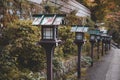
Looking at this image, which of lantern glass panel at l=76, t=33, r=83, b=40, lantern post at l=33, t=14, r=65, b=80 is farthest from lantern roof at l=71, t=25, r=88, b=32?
lantern post at l=33, t=14, r=65, b=80

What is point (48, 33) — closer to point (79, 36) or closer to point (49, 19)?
point (49, 19)

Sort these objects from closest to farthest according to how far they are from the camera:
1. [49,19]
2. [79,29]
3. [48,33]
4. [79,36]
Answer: [49,19], [48,33], [79,29], [79,36]

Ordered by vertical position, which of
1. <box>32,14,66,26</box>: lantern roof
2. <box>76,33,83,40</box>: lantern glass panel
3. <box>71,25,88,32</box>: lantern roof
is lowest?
<box>76,33,83,40</box>: lantern glass panel

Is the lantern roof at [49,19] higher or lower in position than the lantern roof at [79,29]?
higher

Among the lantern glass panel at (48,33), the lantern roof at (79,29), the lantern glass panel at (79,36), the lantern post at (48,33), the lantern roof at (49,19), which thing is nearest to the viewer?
the lantern roof at (49,19)

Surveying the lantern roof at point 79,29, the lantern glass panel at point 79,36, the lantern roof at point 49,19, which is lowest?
the lantern glass panel at point 79,36

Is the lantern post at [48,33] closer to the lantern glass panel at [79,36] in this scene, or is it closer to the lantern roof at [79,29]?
the lantern roof at [79,29]

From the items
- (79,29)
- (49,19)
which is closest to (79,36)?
(79,29)

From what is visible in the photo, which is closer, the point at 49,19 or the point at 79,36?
the point at 49,19

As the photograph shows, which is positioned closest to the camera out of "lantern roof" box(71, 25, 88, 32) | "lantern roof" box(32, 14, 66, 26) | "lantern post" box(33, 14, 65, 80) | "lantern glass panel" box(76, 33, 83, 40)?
"lantern roof" box(32, 14, 66, 26)

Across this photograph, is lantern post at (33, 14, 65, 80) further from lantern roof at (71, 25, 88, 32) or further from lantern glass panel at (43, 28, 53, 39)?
lantern roof at (71, 25, 88, 32)

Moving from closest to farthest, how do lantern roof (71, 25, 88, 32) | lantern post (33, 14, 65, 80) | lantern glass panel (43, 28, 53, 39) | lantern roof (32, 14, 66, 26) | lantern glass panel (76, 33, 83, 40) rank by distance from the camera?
lantern roof (32, 14, 66, 26) → lantern post (33, 14, 65, 80) → lantern glass panel (43, 28, 53, 39) → lantern roof (71, 25, 88, 32) → lantern glass panel (76, 33, 83, 40)

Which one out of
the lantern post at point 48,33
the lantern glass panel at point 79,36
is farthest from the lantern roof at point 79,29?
the lantern post at point 48,33

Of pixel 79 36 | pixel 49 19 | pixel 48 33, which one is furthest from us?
pixel 79 36
